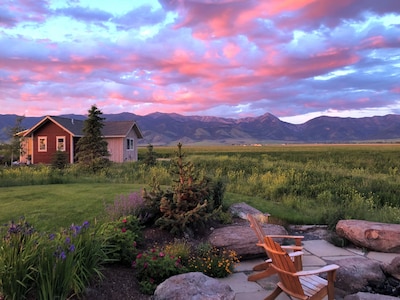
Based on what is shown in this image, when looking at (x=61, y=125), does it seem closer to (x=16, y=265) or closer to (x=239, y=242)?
(x=239, y=242)

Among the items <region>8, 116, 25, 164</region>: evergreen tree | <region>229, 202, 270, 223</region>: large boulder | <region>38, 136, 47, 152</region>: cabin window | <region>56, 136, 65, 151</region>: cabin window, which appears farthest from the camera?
<region>38, 136, 47, 152</region>: cabin window

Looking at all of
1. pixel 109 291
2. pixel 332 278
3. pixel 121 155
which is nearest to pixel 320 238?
pixel 332 278

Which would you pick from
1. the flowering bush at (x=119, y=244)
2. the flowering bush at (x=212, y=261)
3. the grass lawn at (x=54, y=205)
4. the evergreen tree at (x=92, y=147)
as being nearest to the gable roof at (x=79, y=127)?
the evergreen tree at (x=92, y=147)

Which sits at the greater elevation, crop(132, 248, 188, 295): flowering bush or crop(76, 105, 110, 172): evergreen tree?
crop(76, 105, 110, 172): evergreen tree

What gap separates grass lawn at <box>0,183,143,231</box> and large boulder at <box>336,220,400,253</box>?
4.71 metres

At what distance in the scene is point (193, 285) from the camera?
3.72 metres

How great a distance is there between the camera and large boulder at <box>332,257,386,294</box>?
4.64 meters

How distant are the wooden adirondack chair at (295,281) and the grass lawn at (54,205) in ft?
13.2

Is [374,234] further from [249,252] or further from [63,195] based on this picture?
[63,195]

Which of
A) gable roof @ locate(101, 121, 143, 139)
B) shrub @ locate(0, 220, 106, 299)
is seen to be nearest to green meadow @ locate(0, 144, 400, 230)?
shrub @ locate(0, 220, 106, 299)

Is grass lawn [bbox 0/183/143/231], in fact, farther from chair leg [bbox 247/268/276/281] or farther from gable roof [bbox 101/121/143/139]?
gable roof [bbox 101/121/143/139]

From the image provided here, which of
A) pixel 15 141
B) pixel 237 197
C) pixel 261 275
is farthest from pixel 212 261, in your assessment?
pixel 15 141

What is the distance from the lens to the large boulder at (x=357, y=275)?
15.2 ft

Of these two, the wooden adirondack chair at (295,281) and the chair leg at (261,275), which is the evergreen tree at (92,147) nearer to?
the chair leg at (261,275)
